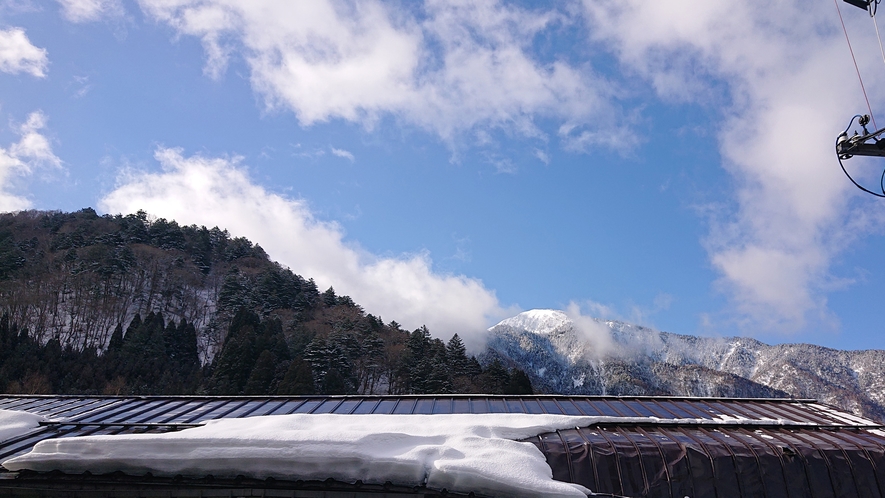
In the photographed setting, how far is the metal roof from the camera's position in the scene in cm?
1334

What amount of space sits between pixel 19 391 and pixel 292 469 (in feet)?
172

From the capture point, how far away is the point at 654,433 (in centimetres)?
1530

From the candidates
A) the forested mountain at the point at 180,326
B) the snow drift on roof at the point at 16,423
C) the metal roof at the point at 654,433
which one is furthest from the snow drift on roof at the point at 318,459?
the forested mountain at the point at 180,326

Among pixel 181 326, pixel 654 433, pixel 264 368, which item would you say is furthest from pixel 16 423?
pixel 181 326

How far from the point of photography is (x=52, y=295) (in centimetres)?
7162

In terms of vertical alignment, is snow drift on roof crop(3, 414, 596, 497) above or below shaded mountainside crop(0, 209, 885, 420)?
below

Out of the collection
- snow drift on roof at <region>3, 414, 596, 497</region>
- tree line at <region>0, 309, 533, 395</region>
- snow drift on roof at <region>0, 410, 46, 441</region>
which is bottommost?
snow drift on roof at <region>3, 414, 596, 497</region>

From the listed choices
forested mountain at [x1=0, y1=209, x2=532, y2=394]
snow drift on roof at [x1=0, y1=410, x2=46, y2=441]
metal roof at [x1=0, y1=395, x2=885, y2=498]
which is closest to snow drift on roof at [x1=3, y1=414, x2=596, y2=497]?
metal roof at [x1=0, y1=395, x2=885, y2=498]

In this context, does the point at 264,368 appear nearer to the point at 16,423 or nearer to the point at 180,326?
the point at 180,326

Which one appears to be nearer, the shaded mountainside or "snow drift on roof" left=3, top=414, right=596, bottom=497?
"snow drift on roof" left=3, top=414, right=596, bottom=497

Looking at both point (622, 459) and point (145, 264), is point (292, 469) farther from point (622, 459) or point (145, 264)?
point (145, 264)

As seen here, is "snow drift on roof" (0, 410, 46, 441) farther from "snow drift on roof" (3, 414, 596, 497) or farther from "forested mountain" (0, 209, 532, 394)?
"forested mountain" (0, 209, 532, 394)

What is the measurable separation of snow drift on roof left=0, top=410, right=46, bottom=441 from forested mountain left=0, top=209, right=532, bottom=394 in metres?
29.6

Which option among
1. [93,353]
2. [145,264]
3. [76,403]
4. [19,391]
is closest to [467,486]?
[76,403]
